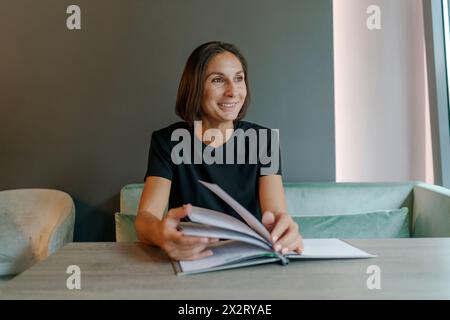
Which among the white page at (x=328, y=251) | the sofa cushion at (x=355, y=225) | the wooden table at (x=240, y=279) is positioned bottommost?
the sofa cushion at (x=355, y=225)

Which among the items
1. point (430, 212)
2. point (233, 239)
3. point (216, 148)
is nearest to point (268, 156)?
point (216, 148)

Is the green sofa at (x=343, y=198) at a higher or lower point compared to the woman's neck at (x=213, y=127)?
lower

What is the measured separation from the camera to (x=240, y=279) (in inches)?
21.6

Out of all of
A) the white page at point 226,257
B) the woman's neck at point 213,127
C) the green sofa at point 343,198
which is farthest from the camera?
the green sofa at point 343,198

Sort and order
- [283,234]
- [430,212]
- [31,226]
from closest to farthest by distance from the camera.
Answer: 1. [283,234]
2. [430,212]
3. [31,226]

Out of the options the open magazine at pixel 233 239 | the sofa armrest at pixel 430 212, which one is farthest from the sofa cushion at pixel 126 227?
the sofa armrest at pixel 430 212

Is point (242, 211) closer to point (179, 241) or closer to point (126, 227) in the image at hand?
point (179, 241)

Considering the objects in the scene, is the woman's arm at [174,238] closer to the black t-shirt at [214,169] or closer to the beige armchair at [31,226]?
the black t-shirt at [214,169]

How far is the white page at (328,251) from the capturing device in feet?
2.11

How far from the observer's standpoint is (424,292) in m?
0.48

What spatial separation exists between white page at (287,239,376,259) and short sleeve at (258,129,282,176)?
37cm

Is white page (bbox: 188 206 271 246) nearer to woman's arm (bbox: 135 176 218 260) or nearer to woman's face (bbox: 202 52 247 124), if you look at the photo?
woman's arm (bbox: 135 176 218 260)

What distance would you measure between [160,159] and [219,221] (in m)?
0.56

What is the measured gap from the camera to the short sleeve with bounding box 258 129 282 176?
3.76 feet
